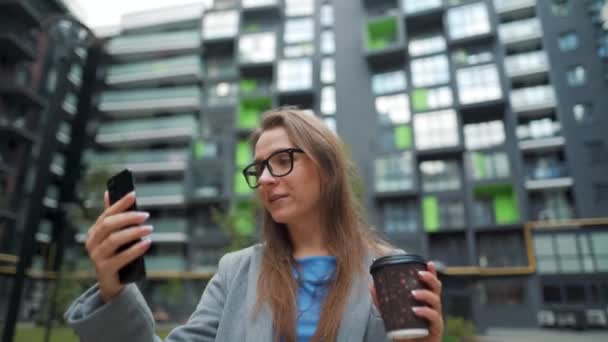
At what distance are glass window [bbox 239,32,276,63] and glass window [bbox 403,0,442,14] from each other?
5836 mm

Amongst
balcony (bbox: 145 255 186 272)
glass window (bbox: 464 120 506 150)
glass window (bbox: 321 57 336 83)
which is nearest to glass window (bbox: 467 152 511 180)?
glass window (bbox: 464 120 506 150)

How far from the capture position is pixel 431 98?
11562 millimetres

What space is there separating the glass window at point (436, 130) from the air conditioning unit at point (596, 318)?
9421 mm

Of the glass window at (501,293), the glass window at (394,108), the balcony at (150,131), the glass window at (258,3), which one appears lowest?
the glass window at (501,293)

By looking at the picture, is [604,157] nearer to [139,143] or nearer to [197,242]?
[197,242]

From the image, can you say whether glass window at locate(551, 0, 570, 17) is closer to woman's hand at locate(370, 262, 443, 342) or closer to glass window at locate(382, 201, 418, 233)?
woman's hand at locate(370, 262, 443, 342)

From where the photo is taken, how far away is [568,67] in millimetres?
3113

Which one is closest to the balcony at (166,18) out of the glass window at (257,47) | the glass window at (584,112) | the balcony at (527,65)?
the glass window at (257,47)

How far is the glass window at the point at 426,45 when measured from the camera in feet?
34.7

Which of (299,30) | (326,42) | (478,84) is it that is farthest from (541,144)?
(299,30)

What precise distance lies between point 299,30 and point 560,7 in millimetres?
12832

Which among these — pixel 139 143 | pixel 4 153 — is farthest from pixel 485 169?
pixel 139 143

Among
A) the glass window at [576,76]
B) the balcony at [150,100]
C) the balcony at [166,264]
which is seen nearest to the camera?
the glass window at [576,76]

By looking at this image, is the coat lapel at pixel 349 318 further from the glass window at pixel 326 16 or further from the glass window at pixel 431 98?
the glass window at pixel 326 16
